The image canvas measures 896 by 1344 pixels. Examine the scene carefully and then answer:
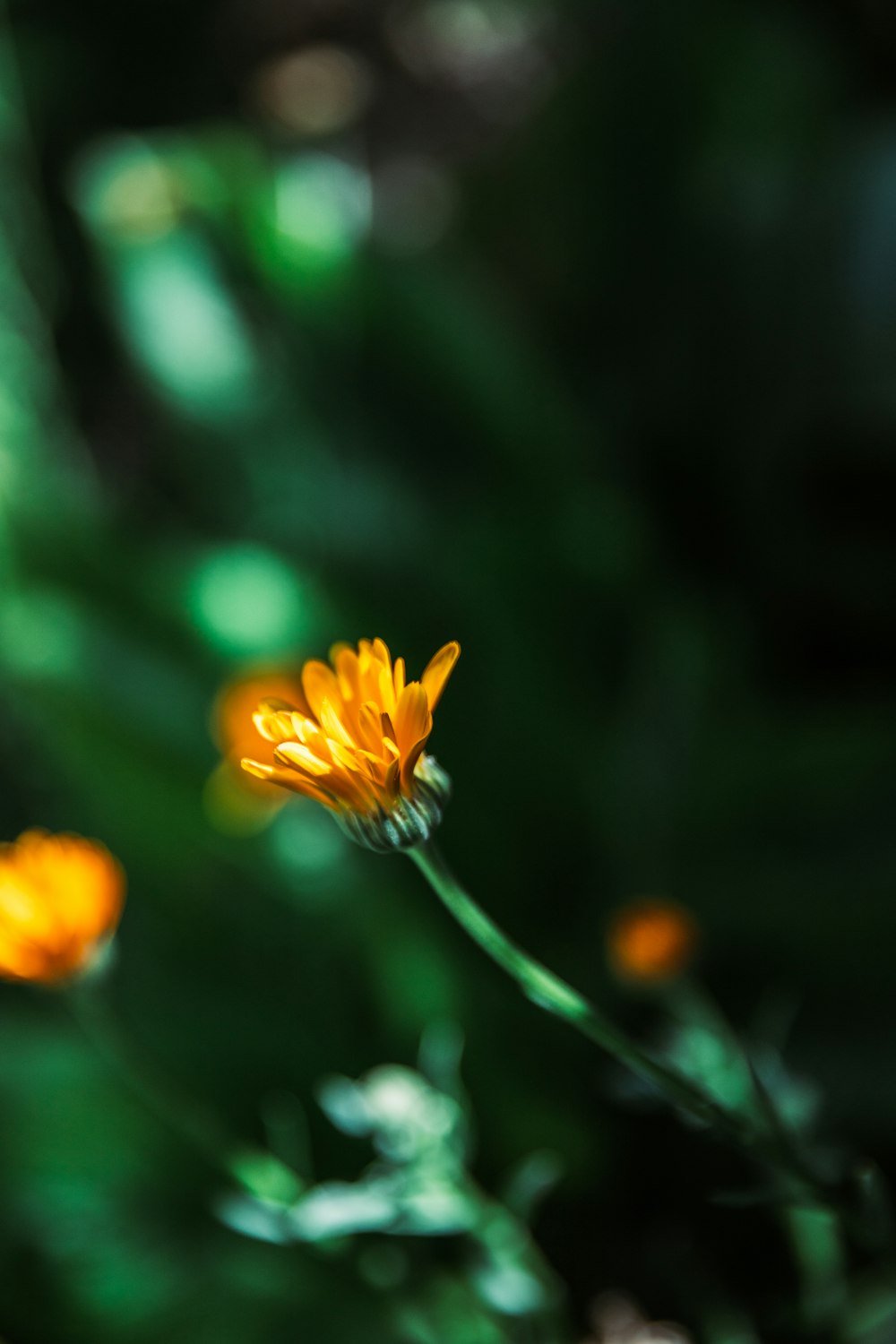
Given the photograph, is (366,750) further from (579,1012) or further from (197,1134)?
(197,1134)

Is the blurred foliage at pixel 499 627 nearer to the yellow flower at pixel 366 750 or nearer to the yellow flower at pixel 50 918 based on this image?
the yellow flower at pixel 50 918

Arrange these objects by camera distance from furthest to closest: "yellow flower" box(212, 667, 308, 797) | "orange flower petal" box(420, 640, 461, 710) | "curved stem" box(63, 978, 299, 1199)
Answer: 1. "yellow flower" box(212, 667, 308, 797)
2. "curved stem" box(63, 978, 299, 1199)
3. "orange flower petal" box(420, 640, 461, 710)

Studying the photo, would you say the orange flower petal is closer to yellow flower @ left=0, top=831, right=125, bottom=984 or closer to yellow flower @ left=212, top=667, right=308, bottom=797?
yellow flower @ left=0, top=831, right=125, bottom=984

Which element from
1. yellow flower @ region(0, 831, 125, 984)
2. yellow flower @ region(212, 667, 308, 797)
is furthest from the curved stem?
yellow flower @ region(212, 667, 308, 797)

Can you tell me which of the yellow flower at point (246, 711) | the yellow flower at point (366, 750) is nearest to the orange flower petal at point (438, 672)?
the yellow flower at point (366, 750)

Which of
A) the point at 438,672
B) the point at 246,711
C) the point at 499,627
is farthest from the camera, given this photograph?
the point at 499,627

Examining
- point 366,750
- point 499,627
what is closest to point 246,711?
point 499,627
